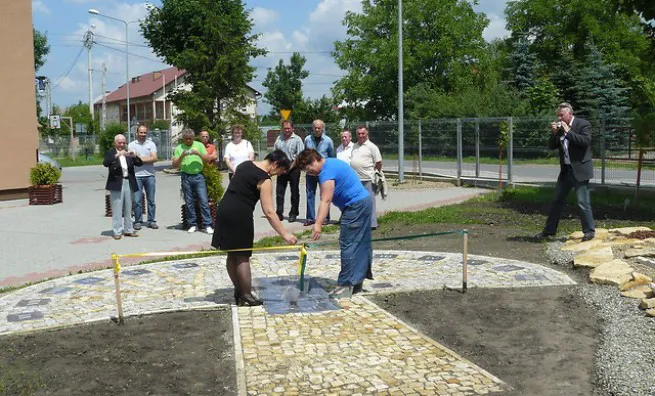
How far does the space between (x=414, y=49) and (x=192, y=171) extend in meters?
40.9

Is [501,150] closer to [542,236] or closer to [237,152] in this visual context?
[237,152]

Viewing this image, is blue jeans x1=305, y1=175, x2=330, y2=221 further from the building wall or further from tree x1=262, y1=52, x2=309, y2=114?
tree x1=262, y1=52, x2=309, y2=114

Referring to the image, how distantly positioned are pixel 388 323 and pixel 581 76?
34.3 m

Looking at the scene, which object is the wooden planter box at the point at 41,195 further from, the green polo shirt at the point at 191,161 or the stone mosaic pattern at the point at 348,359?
the stone mosaic pattern at the point at 348,359

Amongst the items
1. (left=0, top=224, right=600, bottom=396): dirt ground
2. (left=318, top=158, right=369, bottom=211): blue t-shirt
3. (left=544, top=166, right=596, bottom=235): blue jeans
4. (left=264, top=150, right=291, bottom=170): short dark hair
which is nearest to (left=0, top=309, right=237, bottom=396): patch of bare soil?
(left=0, top=224, right=600, bottom=396): dirt ground

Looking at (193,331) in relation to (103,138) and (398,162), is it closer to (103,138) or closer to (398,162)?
(398,162)

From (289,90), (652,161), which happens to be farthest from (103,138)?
(652,161)

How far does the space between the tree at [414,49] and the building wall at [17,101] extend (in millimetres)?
32514

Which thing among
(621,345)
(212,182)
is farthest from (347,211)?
(212,182)

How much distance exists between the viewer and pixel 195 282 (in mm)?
8836

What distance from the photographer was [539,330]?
257 inches

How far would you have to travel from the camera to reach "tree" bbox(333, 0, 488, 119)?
5150 centimetres

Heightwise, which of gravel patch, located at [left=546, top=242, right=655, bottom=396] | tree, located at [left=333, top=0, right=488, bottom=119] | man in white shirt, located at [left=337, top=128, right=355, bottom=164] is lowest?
gravel patch, located at [left=546, top=242, right=655, bottom=396]

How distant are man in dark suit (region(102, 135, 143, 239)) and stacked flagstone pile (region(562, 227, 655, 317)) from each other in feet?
23.5
